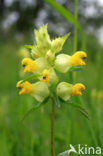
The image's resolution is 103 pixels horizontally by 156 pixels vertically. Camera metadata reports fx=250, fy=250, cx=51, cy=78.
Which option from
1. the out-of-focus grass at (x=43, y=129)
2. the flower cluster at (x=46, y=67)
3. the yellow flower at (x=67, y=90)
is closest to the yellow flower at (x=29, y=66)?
the flower cluster at (x=46, y=67)

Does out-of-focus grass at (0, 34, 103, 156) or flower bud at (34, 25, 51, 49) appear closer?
flower bud at (34, 25, 51, 49)

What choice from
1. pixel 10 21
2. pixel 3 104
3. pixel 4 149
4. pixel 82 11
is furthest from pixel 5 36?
pixel 4 149

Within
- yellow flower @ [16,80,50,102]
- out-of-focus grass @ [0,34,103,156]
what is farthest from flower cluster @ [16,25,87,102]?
out-of-focus grass @ [0,34,103,156]

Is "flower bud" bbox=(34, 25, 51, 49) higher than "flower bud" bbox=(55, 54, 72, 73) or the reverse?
higher

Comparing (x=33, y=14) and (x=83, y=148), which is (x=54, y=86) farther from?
(x=33, y=14)

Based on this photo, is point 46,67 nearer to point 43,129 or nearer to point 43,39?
point 43,39

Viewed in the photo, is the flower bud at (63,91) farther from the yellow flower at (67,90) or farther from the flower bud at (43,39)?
the flower bud at (43,39)

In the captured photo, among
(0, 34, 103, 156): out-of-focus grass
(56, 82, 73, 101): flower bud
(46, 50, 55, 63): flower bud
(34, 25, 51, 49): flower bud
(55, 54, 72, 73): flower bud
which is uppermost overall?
(34, 25, 51, 49): flower bud

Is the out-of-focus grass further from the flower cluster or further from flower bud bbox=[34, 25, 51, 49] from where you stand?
flower bud bbox=[34, 25, 51, 49]
